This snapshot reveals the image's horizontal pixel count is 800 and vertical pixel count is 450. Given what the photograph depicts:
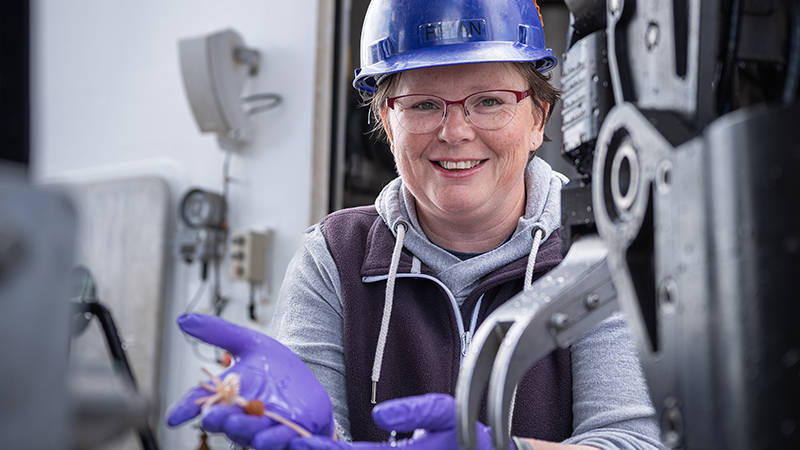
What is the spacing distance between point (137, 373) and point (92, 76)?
1.57 m

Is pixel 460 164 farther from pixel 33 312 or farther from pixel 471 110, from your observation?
pixel 33 312

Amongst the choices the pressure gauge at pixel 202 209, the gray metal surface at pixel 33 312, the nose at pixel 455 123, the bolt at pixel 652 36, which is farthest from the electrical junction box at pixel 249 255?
the gray metal surface at pixel 33 312

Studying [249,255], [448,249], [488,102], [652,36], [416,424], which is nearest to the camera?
[652,36]

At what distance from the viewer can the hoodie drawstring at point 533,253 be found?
3.67ft

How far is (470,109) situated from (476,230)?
234 mm

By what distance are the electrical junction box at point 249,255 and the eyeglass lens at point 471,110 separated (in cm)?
174

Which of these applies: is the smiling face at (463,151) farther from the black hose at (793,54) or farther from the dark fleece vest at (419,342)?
the black hose at (793,54)

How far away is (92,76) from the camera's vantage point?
345 centimetres

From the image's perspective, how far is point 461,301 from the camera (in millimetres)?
1192

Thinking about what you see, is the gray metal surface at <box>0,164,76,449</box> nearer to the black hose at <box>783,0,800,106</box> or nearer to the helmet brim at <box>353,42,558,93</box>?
the black hose at <box>783,0,800,106</box>

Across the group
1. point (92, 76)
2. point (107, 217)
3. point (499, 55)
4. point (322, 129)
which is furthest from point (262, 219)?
point (499, 55)

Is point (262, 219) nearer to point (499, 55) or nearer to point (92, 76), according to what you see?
point (92, 76)

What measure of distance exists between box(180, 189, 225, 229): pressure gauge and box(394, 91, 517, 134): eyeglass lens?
1930 mm

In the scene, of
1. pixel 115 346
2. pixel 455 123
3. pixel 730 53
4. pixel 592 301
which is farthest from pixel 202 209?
pixel 730 53
